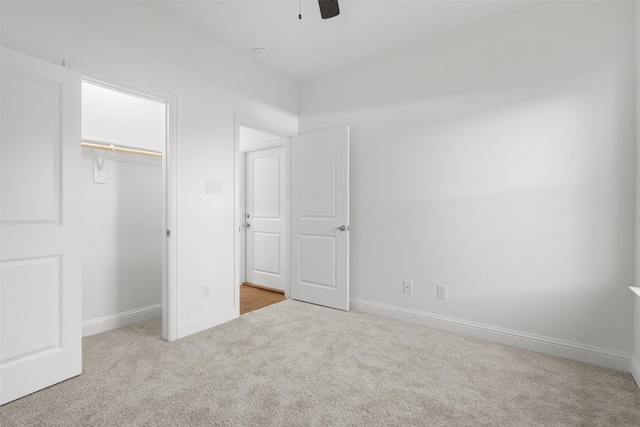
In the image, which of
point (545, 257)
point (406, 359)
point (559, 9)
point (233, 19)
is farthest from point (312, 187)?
point (559, 9)

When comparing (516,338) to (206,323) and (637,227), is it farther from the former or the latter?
(206,323)

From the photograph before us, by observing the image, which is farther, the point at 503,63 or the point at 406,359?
the point at 503,63

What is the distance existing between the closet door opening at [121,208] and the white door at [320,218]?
4.79 ft

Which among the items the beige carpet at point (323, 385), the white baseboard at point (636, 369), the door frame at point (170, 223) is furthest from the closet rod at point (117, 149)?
the white baseboard at point (636, 369)

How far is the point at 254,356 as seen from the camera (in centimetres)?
232

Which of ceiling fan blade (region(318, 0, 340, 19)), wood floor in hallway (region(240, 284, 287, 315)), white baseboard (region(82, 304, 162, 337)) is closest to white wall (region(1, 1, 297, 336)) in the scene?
wood floor in hallway (region(240, 284, 287, 315))

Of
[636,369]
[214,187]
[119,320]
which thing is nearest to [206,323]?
Result: [119,320]

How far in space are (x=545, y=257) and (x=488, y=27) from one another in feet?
6.26

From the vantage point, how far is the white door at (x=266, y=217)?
4.26 metres

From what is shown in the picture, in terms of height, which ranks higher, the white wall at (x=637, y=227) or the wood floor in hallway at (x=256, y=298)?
the white wall at (x=637, y=227)

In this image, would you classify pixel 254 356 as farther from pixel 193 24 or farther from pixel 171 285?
pixel 193 24

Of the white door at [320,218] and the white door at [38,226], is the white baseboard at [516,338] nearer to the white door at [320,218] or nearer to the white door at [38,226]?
the white door at [320,218]

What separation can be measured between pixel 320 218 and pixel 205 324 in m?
1.56

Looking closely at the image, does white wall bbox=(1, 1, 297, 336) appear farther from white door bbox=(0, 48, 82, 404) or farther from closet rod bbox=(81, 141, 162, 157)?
closet rod bbox=(81, 141, 162, 157)
